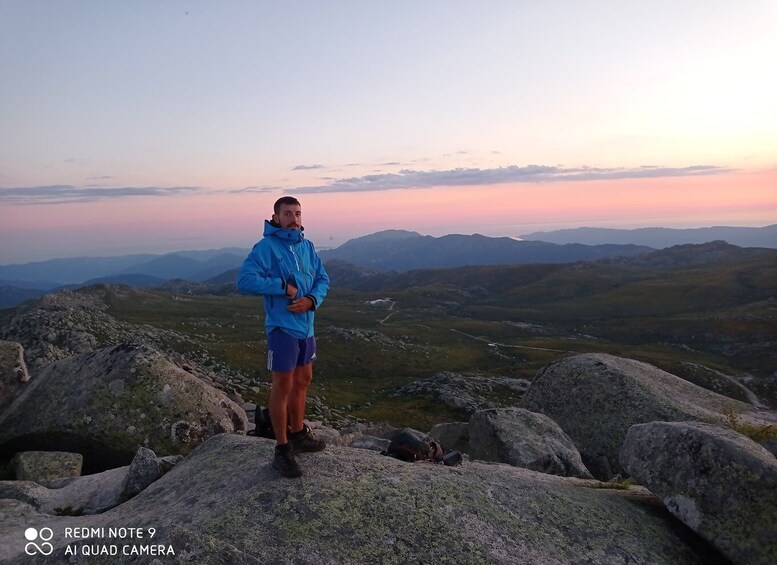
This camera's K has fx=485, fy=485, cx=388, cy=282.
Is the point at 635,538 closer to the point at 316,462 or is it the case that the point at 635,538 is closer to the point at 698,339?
the point at 316,462

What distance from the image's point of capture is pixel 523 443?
2045 centimetres

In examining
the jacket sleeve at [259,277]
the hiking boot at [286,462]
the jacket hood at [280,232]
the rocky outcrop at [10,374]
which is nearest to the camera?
the hiking boot at [286,462]

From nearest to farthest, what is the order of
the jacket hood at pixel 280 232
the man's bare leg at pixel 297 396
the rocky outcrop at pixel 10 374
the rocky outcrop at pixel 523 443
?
the jacket hood at pixel 280 232, the man's bare leg at pixel 297 396, the rocky outcrop at pixel 523 443, the rocky outcrop at pixel 10 374

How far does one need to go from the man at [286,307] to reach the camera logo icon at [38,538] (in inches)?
161

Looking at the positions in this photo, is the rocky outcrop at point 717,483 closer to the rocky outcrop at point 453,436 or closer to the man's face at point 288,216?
the man's face at point 288,216

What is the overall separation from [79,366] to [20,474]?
15.1ft

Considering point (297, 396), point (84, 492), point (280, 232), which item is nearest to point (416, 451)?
point (297, 396)

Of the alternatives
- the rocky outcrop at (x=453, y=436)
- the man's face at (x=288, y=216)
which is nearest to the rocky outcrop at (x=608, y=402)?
the rocky outcrop at (x=453, y=436)

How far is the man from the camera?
35.4 ft

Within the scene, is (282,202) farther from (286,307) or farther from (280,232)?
(286,307)

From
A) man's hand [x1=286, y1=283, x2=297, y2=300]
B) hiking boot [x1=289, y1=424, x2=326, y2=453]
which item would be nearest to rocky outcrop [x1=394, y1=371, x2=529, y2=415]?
hiking boot [x1=289, y1=424, x2=326, y2=453]

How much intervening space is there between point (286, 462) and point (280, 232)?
16.8 ft

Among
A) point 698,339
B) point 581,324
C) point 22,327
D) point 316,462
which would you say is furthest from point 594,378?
point 581,324

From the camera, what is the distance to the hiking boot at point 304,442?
36.8 feet
